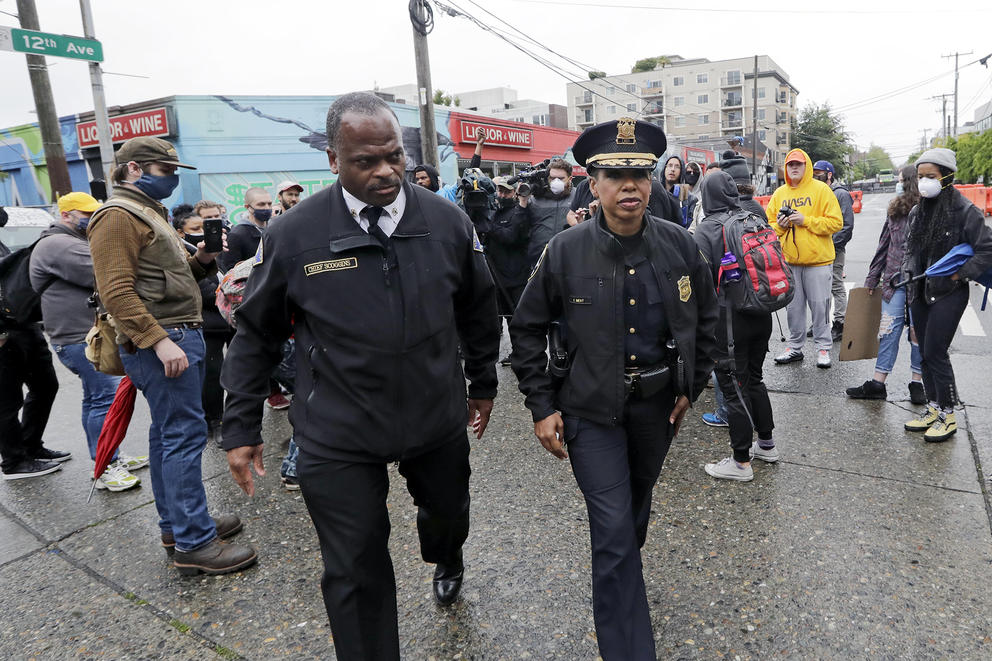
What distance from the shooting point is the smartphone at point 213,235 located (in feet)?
10.4

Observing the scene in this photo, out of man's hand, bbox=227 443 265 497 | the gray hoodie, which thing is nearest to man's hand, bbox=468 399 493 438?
man's hand, bbox=227 443 265 497

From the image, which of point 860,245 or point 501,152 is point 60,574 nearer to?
point 860,245

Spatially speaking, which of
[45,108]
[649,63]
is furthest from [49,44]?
[649,63]

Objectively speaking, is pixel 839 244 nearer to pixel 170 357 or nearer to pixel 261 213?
pixel 261 213

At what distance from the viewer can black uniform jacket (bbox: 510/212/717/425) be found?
2330 mm

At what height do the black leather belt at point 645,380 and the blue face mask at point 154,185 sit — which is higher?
the blue face mask at point 154,185

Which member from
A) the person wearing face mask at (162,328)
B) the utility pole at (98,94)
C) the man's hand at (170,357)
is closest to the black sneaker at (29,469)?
the person wearing face mask at (162,328)

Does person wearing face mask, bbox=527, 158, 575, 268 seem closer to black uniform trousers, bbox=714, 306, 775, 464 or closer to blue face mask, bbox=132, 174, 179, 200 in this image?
black uniform trousers, bbox=714, 306, 775, 464

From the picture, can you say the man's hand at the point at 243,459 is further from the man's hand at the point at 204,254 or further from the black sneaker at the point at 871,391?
the black sneaker at the point at 871,391

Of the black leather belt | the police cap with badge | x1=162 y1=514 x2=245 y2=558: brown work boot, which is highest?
the police cap with badge

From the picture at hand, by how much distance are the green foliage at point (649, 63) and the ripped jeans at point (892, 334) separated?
3822 inches

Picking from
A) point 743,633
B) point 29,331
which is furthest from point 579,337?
point 29,331

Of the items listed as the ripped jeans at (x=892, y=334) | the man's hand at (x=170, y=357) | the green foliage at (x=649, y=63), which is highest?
the green foliage at (x=649, y=63)

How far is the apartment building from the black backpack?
87.0 m
